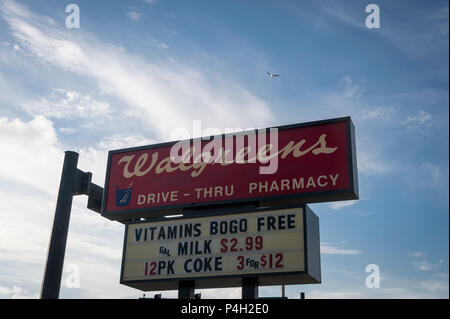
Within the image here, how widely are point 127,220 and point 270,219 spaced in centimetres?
443

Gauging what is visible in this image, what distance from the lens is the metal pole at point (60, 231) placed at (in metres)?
12.6

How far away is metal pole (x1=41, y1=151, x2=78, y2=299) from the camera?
1255 centimetres

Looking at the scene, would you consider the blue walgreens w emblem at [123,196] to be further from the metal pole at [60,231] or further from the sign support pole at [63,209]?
the metal pole at [60,231]

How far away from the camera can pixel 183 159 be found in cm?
1429

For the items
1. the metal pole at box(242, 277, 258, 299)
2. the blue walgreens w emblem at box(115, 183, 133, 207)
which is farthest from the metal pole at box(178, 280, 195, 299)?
the blue walgreens w emblem at box(115, 183, 133, 207)

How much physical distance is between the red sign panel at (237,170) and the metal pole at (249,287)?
6.32 ft

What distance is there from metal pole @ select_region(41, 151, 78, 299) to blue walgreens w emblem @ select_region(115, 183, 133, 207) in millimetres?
1278

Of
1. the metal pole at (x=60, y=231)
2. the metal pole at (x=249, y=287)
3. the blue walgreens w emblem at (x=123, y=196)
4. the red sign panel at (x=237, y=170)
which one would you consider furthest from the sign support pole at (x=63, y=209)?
the metal pole at (x=249, y=287)

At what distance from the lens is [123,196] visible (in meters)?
14.6

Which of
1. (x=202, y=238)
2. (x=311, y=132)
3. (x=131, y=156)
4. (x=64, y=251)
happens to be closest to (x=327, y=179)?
(x=311, y=132)

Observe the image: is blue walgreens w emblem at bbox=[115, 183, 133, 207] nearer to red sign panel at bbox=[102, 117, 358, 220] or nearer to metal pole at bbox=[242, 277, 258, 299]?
red sign panel at bbox=[102, 117, 358, 220]

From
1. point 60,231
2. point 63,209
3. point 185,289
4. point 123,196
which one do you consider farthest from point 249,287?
point 63,209

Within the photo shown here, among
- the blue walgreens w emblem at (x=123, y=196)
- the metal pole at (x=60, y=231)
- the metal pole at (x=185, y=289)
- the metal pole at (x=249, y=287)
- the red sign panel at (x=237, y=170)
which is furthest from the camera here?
the blue walgreens w emblem at (x=123, y=196)
